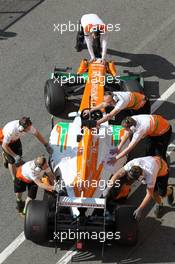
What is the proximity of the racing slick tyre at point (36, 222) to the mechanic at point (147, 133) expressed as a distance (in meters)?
1.50

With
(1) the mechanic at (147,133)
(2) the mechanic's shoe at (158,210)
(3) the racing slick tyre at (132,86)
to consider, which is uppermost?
(3) the racing slick tyre at (132,86)

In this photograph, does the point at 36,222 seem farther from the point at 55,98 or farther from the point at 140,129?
the point at 55,98

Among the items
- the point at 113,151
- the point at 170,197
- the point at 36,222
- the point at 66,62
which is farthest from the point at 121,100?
the point at 66,62

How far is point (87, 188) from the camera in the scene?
1084 cm

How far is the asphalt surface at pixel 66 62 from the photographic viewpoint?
10.9 metres

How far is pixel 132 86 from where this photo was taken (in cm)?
1313

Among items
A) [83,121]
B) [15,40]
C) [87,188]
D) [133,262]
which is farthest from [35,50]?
[133,262]

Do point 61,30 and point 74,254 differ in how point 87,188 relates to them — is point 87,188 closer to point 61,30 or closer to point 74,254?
point 74,254

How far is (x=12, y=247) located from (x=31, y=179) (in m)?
1.17

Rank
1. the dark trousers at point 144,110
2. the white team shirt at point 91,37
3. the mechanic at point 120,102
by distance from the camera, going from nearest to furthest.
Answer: the mechanic at point 120,102 < the dark trousers at point 144,110 < the white team shirt at point 91,37

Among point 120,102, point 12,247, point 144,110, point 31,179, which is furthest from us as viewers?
point 144,110

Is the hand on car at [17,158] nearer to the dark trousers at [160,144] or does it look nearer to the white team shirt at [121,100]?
the white team shirt at [121,100]

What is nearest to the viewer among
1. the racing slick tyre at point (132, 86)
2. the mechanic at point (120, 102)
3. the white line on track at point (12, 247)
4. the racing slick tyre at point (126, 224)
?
the racing slick tyre at point (126, 224)

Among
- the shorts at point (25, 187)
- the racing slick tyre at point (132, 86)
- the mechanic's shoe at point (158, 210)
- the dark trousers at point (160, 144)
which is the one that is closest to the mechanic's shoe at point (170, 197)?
the mechanic's shoe at point (158, 210)
